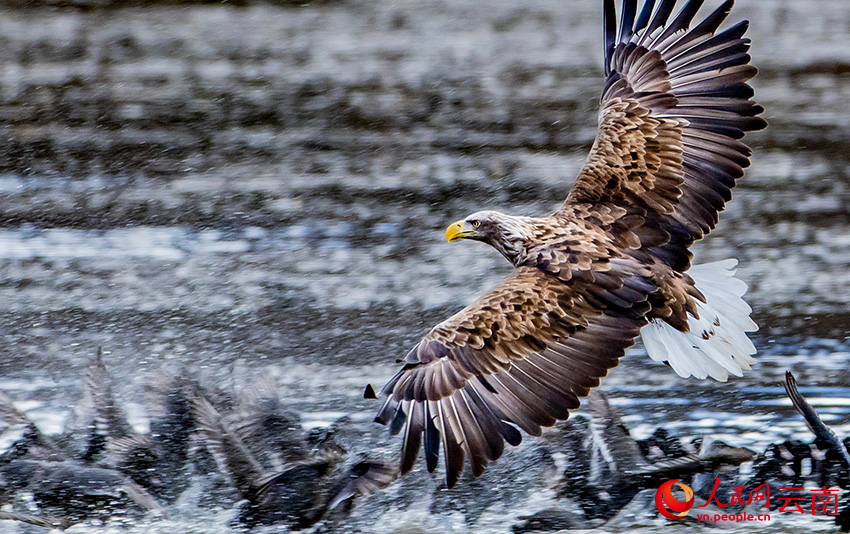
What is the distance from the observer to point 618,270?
9.84 feet

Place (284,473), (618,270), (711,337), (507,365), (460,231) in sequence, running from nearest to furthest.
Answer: (507,365) < (618,270) < (284,473) < (711,337) < (460,231)

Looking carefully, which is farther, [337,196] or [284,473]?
[337,196]

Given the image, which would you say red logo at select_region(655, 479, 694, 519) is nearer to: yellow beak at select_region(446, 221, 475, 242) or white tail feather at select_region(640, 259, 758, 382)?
white tail feather at select_region(640, 259, 758, 382)

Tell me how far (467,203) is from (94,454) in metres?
1.95

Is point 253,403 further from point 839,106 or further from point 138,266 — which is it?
point 839,106

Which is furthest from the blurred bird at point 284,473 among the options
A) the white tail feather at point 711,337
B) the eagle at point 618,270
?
the white tail feather at point 711,337

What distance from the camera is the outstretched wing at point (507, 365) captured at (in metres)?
2.63

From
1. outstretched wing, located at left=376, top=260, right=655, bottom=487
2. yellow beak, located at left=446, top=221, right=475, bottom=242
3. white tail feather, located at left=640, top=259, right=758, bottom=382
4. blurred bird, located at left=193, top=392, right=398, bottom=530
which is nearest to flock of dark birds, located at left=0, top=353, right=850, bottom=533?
blurred bird, located at left=193, top=392, right=398, bottom=530

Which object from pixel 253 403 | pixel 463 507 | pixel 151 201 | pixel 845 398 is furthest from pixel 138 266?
pixel 845 398

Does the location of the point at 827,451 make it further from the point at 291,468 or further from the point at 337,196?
the point at 337,196

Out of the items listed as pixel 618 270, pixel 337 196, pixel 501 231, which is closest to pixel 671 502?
pixel 618 270

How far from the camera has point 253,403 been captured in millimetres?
3352

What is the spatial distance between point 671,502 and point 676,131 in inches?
42.6

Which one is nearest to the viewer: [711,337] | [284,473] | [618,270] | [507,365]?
[507,365]
